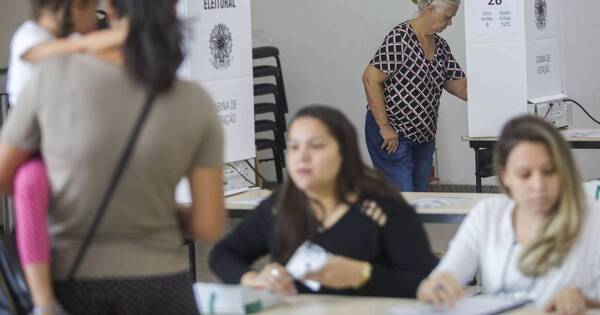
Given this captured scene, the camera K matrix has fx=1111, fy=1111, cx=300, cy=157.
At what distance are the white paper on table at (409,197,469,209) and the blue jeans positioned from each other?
3.33 feet

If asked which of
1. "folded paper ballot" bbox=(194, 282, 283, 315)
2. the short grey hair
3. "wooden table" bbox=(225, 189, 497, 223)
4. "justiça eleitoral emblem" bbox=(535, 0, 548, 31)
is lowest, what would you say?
"folded paper ballot" bbox=(194, 282, 283, 315)

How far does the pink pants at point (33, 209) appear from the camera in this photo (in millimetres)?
2059

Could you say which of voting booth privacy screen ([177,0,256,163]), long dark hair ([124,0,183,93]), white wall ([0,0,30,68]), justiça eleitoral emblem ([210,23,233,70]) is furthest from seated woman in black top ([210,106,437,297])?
white wall ([0,0,30,68])

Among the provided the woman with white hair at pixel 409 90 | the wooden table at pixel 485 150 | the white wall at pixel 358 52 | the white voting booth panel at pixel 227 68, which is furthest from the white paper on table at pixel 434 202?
the white wall at pixel 358 52

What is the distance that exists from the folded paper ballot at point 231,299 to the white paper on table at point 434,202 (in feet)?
6.06

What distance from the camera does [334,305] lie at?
109 inches

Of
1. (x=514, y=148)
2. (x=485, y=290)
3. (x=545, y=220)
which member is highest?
(x=514, y=148)

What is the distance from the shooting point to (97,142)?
2029 millimetres

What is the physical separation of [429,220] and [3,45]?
16.7 ft

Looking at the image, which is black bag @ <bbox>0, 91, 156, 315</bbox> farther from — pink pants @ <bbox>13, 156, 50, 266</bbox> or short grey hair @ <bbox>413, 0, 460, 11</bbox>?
short grey hair @ <bbox>413, 0, 460, 11</bbox>

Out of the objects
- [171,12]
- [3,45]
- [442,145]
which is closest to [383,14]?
[442,145]

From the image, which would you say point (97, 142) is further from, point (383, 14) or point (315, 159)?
point (383, 14)

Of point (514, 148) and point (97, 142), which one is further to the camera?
point (514, 148)

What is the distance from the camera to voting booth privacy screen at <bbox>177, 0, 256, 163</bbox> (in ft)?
15.3
